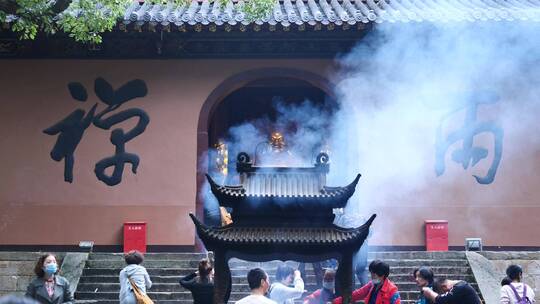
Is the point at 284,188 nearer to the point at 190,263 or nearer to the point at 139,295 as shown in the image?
the point at 139,295

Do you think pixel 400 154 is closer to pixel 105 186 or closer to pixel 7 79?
pixel 105 186

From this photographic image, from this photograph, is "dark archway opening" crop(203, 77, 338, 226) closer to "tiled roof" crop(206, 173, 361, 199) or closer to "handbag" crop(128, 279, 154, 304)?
"tiled roof" crop(206, 173, 361, 199)

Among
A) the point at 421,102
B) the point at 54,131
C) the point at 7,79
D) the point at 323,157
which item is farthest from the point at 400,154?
the point at 7,79

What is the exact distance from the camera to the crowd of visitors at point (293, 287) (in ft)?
20.0

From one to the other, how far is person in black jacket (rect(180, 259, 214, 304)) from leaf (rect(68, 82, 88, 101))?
6.82m

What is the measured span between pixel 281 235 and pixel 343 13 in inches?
258

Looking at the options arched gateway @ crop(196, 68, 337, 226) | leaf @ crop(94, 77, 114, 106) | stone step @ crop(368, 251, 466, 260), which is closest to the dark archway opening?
arched gateway @ crop(196, 68, 337, 226)

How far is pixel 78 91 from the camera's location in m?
14.2

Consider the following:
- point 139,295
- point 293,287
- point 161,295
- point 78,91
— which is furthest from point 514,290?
point 78,91

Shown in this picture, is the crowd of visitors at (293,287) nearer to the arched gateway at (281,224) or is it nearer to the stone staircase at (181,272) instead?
the arched gateway at (281,224)

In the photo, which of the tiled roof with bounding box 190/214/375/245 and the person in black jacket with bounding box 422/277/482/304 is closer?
the person in black jacket with bounding box 422/277/482/304

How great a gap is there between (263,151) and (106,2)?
25.0 feet

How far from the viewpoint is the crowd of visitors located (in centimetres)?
609

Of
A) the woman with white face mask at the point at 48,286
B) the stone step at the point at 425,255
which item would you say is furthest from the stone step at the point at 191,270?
the woman with white face mask at the point at 48,286
